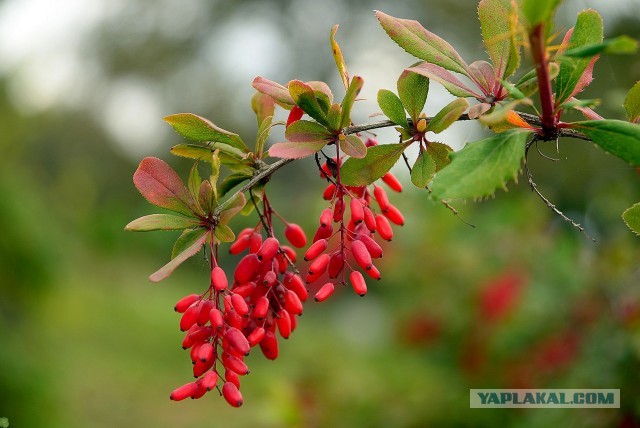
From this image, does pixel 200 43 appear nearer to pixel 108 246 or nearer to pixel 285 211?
pixel 108 246

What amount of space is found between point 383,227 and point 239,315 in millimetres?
211

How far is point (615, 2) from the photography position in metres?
2.04

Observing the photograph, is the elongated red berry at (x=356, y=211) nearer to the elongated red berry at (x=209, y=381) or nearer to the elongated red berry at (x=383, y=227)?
the elongated red berry at (x=383, y=227)

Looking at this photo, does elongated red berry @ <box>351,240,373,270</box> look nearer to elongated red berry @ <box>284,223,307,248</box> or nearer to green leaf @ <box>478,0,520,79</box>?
elongated red berry @ <box>284,223,307,248</box>

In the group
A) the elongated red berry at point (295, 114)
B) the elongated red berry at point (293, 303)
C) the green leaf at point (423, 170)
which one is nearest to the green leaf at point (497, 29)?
the green leaf at point (423, 170)

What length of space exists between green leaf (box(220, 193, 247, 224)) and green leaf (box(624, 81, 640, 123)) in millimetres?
467

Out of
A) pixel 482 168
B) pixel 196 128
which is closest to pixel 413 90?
pixel 482 168

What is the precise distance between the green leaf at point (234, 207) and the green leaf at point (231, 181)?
0.07 metres

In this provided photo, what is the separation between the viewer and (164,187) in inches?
29.4

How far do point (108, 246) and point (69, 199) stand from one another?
10.7 feet

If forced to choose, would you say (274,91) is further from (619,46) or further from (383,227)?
(619,46)

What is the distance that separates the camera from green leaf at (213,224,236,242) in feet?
2.41

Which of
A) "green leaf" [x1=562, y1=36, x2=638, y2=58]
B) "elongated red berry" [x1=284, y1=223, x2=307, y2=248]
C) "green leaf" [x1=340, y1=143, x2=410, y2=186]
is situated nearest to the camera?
"green leaf" [x1=562, y1=36, x2=638, y2=58]

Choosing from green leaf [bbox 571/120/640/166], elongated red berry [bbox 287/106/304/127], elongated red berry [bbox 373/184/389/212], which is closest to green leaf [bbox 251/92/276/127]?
elongated red berry [bbox 287/106/304/127]
